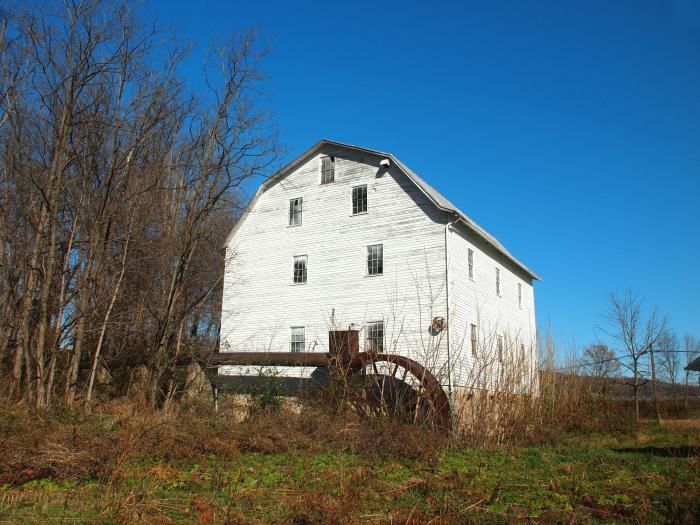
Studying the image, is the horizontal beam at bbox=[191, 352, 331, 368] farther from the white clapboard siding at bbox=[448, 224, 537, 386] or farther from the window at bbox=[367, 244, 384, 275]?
the white clapboard siding at bbox=[448, 224, 537, 386]

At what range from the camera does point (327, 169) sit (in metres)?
23.2

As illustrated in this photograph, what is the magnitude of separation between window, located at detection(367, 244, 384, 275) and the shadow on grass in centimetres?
1053

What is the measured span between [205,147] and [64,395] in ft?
25.9

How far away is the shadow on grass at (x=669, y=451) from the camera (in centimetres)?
1092

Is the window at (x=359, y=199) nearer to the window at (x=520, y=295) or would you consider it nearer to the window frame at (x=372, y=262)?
the window frame at (x=372, y=262)

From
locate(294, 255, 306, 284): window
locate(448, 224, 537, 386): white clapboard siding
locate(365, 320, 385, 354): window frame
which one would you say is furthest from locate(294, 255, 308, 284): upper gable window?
locate(448, 224, 537, 386): white clapboard siding

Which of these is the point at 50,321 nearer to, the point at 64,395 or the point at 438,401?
the point at 64,395

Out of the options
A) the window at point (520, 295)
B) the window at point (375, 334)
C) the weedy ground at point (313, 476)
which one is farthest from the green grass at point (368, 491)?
the window at point (520, 295)

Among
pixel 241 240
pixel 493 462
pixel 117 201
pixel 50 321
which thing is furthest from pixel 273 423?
pixel 241 240

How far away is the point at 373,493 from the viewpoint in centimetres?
716

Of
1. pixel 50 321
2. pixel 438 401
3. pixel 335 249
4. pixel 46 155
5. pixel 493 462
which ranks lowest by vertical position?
pixel 493 462

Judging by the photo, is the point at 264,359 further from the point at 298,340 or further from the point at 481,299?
the point at 481,299

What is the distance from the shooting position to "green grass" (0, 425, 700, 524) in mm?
6062

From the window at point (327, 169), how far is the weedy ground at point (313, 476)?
1252cm
